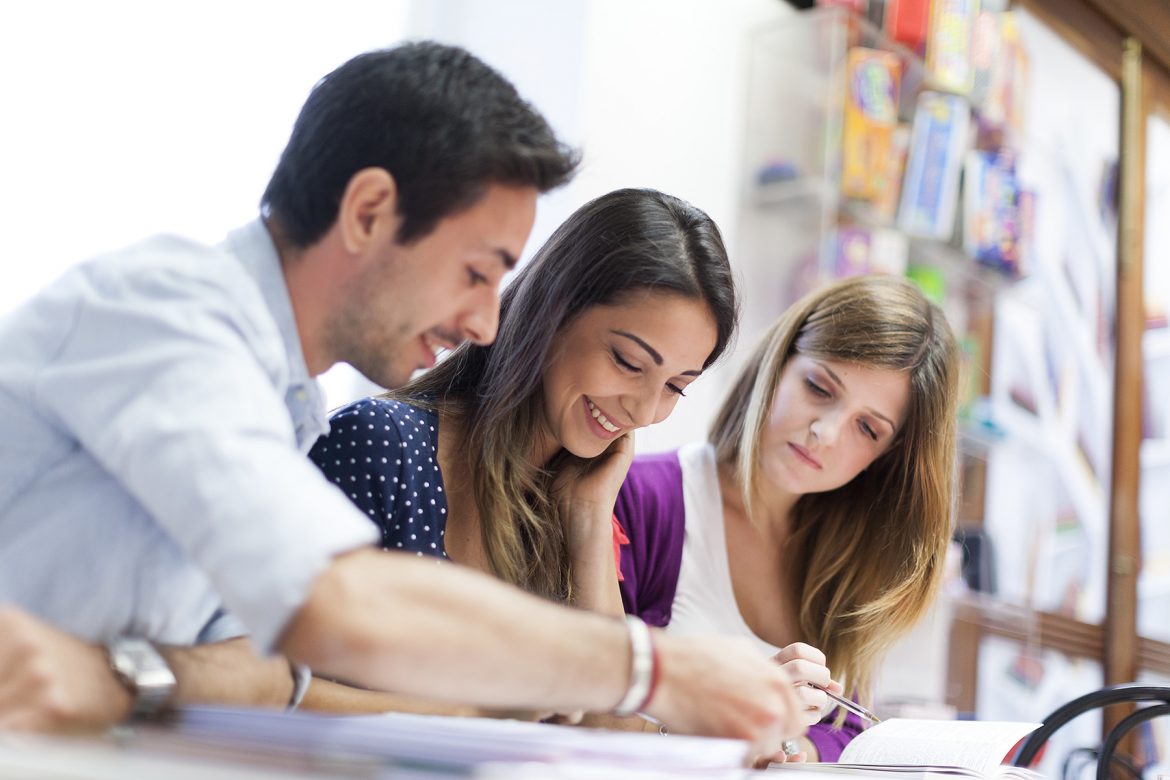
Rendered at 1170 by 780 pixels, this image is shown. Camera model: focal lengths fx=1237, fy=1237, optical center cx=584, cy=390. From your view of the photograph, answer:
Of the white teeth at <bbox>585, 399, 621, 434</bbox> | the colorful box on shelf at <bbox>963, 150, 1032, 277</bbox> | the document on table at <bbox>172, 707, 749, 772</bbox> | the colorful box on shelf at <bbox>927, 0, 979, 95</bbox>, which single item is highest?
the colorful box on shelf at <bbox>927, 0, 979, 95</bbox>

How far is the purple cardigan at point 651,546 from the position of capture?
6.24 ft

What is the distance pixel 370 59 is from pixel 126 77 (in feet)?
4.38

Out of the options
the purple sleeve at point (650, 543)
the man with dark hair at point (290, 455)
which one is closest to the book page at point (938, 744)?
the man with dark hair at point (290, 455)

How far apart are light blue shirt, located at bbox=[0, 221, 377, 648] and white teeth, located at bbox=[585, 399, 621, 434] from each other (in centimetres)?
61

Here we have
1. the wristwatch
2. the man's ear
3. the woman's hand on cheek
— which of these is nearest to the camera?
the wristwatch

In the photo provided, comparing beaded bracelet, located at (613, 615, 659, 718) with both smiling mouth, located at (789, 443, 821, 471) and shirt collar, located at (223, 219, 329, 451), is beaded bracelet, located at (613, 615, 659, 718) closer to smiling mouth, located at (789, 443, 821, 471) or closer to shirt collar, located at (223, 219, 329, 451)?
shirt collar, located at (223, 219, 329, 451)

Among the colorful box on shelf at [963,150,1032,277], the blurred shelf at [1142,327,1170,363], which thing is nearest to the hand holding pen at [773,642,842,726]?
the colorful box on shelf at [963,150,1032,277]

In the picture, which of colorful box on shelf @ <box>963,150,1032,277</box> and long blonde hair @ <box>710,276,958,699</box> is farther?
colorful box on shelf @ <box>963,150,1032,277</box>

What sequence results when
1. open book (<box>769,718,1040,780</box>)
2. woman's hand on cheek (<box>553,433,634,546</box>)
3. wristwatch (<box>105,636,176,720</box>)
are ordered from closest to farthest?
wristwatch (<box>105,636,176,720</box>) < open book (<box>769,718,1040,780</box>) < woman's hand on cheek (<box>553,433,634,546</box>)

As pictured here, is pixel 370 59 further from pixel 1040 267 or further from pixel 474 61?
pixel 1040 267

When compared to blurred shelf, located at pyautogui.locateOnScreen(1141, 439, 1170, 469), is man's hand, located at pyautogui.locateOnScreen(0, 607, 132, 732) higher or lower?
higher

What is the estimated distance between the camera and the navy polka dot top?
4.52ft

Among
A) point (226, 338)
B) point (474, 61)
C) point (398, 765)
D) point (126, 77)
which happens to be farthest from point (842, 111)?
point (398, 765)

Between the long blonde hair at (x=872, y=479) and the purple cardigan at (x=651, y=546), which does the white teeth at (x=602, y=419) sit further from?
the long blonde hair at (x=872, y=479)
